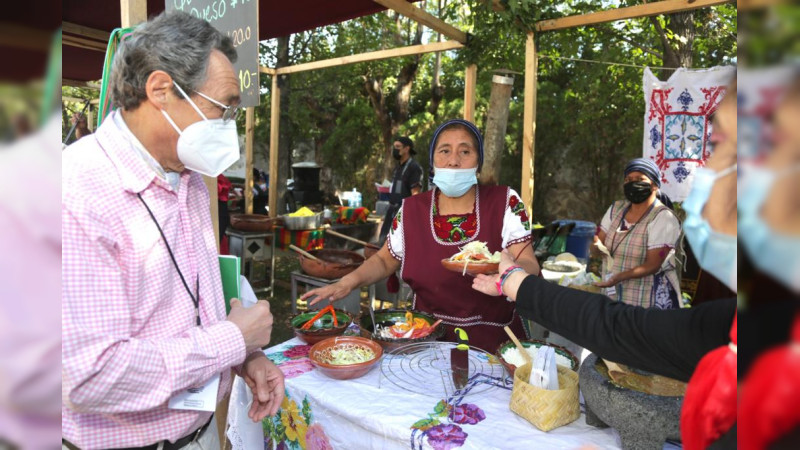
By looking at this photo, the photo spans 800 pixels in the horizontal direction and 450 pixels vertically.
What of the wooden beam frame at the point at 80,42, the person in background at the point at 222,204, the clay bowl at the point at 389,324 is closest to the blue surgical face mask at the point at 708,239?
the clay bowl at the point at 389,324

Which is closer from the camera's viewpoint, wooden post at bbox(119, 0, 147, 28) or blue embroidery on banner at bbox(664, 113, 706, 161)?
wooden post at bbox(119, 0, 147, 28)

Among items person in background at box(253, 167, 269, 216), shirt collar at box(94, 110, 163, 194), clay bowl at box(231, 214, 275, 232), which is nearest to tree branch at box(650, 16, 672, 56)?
clay bowl at box(231, 214, 275, 232)

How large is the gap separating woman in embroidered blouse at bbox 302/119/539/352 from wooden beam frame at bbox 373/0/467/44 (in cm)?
204

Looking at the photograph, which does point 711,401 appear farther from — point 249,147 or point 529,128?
point 249,147

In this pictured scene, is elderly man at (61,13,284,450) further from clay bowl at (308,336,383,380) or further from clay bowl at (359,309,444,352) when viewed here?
clay bowl at (359,309,444,352)

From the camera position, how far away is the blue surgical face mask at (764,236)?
371 mm

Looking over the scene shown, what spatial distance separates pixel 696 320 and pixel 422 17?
14.1 ft

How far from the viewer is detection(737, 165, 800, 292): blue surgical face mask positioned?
0.37m

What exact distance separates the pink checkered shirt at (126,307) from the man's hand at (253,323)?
5 centimetres

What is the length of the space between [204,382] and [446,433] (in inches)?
31.7

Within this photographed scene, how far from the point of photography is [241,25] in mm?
2156

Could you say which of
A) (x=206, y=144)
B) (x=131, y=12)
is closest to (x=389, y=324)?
(x=206, y=144)

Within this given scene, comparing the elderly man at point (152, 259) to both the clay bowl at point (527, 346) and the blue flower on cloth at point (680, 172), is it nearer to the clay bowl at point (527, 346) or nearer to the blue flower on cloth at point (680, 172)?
the clay bowl at point (527, 346)

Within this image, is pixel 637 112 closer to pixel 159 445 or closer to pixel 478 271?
pixel 478 271
